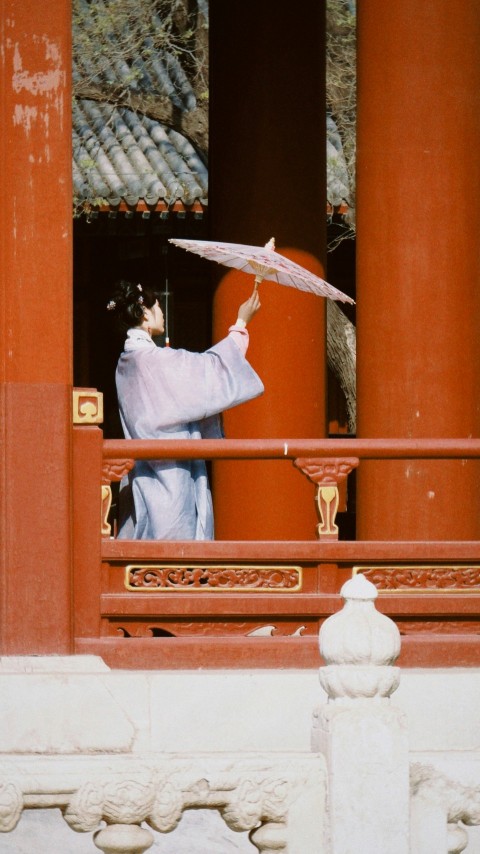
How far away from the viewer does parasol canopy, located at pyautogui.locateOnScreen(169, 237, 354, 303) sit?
6094 mm

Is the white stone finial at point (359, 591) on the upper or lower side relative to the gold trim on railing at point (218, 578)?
upper

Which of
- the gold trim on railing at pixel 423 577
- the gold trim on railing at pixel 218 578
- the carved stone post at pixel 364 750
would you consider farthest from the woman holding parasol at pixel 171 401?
the carved stone post at pixel 364 750

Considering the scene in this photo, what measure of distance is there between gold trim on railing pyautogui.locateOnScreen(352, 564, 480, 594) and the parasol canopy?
3.83 ft

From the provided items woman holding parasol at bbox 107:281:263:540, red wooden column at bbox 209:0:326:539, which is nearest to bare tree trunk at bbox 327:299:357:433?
red wooden column at bbox 209:0:326:539

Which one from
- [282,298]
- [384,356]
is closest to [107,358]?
[282,298]

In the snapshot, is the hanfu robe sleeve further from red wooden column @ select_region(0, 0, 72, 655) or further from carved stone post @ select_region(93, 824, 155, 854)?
carved stone post @ select_region(93, 824, 155, 854)

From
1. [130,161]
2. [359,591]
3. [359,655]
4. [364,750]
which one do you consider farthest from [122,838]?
[130,161]

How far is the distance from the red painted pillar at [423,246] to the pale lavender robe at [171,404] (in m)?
0.61

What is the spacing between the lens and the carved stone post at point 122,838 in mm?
3922

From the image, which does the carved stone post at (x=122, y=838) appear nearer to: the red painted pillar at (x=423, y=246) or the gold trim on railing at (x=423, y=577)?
the gold trim on railing at (x=423, y=577)

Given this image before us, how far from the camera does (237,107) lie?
7.78 metres

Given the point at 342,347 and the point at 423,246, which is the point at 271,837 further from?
the point at 342,347

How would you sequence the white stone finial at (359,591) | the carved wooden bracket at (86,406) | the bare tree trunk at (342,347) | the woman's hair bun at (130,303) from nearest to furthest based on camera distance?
the white stone finial at (359,591) → the carved wooden bracket at (86,406) → the woman's hair bun at (130,303) → the bare tree trunk at (342,347)

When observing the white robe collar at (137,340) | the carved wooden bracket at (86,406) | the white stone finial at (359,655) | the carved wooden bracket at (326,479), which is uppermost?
the white robe collar at (137,340)
